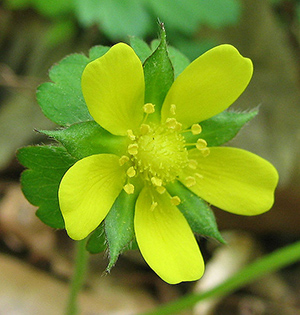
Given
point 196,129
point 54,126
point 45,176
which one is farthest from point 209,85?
point 54,126


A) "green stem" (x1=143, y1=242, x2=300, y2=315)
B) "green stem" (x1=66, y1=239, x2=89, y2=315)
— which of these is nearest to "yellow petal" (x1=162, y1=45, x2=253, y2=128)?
"green stem" (x1=66, y1=239, x2=89, y2=315)

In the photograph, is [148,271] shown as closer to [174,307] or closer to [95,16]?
[174,307]

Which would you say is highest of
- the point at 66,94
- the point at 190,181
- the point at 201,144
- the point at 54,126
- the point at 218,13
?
the point at 66,94

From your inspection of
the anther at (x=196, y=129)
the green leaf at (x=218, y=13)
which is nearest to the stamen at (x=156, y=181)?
the anther at (x=196, y=129)

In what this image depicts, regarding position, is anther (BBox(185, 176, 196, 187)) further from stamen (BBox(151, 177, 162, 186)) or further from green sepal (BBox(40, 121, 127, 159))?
green sepal (BBox(40, 121, 127, 159))

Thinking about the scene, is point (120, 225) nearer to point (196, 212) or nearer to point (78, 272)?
point (196, 212)

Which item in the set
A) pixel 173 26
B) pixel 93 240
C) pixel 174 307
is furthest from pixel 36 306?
pixel 173 26
